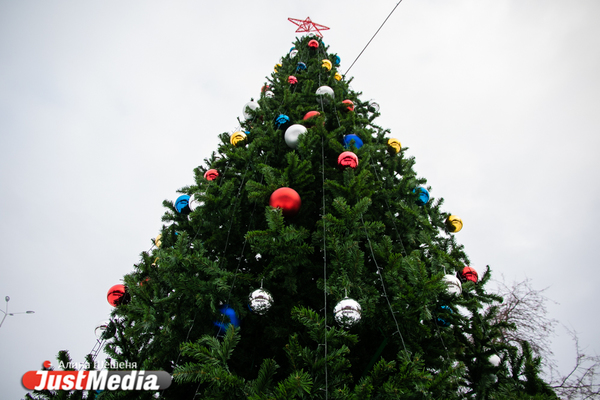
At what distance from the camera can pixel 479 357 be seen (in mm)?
2553

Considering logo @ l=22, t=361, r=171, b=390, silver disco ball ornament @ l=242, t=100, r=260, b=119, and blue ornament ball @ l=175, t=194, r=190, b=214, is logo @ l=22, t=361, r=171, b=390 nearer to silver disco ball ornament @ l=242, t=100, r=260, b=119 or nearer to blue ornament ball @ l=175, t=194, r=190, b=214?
blue ornament ball @ l=175, t=194, r=190, b=214

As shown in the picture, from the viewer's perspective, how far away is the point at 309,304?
2611 millimetres

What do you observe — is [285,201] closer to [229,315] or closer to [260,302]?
[260,302]

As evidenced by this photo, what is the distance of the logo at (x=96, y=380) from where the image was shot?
1.79 meters

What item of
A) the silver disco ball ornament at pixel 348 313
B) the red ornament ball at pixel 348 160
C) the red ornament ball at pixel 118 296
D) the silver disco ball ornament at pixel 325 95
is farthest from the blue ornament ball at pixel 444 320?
the silver disco ball ornament at pixel 325 95

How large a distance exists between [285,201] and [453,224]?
252 cm

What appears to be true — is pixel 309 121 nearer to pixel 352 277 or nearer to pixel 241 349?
pixel 352 277

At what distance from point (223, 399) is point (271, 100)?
4.04m

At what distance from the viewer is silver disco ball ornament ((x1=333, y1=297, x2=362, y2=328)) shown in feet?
5.92

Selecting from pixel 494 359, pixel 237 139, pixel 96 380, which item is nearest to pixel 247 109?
pixel 237 139

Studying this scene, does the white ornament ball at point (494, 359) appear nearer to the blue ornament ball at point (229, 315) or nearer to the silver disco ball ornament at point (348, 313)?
the silver disco ball ornament at point (348, 313)

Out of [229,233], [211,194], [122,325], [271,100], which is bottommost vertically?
[122,325]

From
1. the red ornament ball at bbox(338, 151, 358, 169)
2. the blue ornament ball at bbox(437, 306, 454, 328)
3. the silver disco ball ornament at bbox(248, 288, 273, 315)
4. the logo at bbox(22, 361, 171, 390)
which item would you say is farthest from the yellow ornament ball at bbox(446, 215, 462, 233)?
the logo at bbox(22, 361, 171, 390)

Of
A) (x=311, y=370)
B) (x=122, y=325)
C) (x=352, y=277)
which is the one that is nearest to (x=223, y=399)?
(x=311, y=370)
